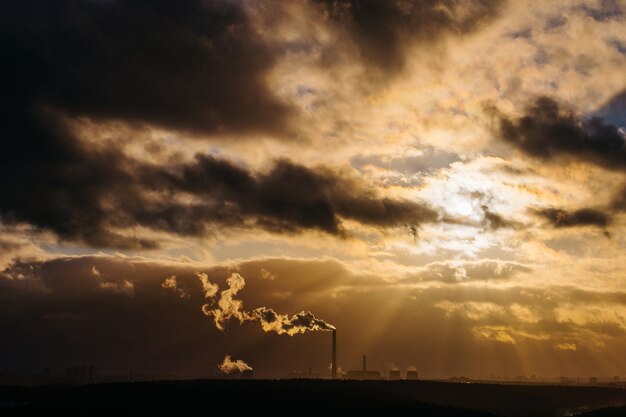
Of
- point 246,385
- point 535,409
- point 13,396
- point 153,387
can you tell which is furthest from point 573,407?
point 13,396

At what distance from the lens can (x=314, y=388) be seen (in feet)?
313

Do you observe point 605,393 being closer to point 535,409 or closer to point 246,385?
point 535,409

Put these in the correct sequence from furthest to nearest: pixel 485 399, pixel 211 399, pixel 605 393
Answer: pixel 605 393, pixel 485 399, pixel 211 399

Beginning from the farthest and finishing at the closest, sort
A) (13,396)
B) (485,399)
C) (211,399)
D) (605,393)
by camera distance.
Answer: (605,393) < (485,399) < (13,396) < (211,399)

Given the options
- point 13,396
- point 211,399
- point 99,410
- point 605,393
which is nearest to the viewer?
point 99,410

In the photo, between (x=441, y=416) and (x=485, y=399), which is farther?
(x=485, y=399)

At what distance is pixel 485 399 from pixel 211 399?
76.7 metres

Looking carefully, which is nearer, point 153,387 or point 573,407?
point 153,387

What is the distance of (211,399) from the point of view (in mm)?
81000

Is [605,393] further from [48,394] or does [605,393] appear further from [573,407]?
[48,394]

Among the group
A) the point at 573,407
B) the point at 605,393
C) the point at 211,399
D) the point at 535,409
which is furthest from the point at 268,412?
the point at 605,393

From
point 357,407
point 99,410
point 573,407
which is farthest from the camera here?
point 573,407

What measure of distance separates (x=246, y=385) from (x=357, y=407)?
15450 mm

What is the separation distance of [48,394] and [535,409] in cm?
10252
